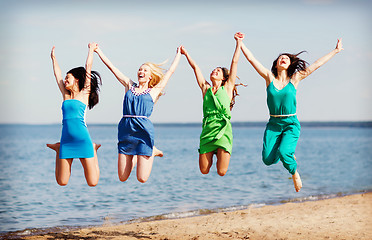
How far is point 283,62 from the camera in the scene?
9.23 m

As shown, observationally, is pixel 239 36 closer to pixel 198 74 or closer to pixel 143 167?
pixel 198 74

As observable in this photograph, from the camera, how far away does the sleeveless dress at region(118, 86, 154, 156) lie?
8.92 meters

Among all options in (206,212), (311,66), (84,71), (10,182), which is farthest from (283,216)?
(10,182)

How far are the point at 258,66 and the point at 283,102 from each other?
74 centimetres

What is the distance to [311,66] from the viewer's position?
30.1ft

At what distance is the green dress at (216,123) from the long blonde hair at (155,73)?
85 cm

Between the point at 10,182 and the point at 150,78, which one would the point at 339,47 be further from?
the point at 10,182

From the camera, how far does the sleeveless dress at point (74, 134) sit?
870 centimetres

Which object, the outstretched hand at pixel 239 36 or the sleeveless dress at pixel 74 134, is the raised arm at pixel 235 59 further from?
the sleeveless dress at pixel 74 134

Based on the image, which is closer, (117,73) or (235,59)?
(235,59)

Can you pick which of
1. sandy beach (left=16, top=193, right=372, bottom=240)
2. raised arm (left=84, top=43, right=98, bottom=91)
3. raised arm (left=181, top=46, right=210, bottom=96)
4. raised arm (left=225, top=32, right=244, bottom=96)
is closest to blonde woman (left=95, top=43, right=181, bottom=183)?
raised arm (left=84, top=43, right=98, bottom=91)

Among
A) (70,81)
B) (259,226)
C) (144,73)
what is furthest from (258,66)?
(259,226)

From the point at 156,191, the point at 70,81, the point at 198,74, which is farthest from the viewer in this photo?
the point at 156,191

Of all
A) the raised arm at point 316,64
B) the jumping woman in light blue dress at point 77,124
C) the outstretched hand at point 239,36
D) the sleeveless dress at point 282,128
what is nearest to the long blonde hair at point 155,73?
the jumping woman in light blue dress at point 77,124
